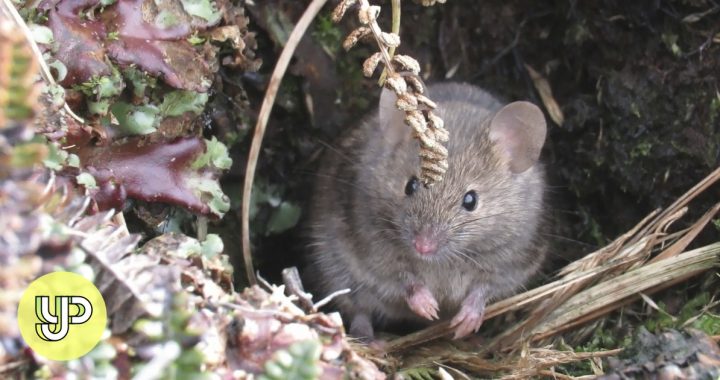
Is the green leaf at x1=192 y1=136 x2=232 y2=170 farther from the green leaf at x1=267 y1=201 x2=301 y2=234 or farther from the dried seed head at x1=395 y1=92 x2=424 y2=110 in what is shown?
the green leaf at x1=267 y1=201 x2=301 y2=234

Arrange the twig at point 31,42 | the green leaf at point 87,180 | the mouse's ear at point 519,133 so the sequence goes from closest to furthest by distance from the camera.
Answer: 1. the twig at point 31,42
2. the green leaf at point 87,180
3. the mouse's ear at point 519,133

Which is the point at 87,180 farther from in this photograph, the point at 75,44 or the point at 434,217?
the point at 434,217

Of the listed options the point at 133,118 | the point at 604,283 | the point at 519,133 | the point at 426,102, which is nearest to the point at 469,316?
the point at 604,283

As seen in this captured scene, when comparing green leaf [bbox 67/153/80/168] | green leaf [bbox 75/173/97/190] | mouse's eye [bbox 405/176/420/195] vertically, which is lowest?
mouse's eye [bbox 405/176/420/195]

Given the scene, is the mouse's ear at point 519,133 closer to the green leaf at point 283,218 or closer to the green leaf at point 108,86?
the green leaf at point 283,218

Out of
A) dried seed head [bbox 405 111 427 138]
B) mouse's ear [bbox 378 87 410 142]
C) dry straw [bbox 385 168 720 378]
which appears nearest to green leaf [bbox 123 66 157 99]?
dried seed head [bbox 405 111 427 138]

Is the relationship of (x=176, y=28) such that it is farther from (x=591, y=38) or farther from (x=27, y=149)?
(x=591, y=38)

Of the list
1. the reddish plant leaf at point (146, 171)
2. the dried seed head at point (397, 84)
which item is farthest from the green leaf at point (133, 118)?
the dried seed head at point (397, 84)

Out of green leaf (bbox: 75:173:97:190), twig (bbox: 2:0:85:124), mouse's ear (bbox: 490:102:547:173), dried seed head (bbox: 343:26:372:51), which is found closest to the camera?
twig (bbox: 2:0:85:124)
